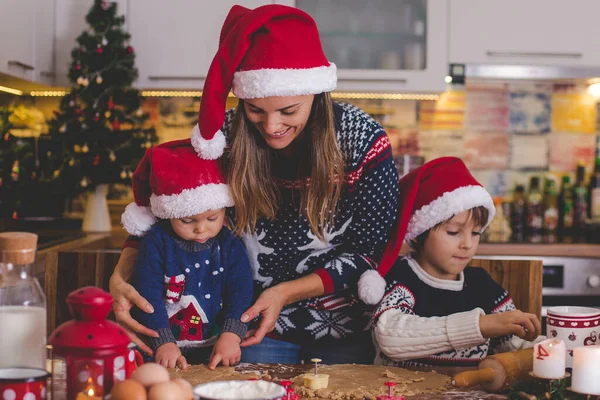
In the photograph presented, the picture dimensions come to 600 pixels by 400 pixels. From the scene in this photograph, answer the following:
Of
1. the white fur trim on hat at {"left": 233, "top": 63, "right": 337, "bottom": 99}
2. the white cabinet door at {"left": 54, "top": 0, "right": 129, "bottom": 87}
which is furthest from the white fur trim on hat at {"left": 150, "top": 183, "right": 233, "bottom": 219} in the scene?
the white cabinet door at {"left": 54, "top": 0, "right": 129, "bottom": 87}

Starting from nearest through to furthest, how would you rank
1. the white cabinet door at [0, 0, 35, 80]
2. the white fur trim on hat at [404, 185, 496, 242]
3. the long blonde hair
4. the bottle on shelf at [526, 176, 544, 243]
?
the long blonde hair
the white fur trim on hat at [404, 185, 496, 242]
the white cabinet door at [0, 0, 35, 80]
the bottle on shelf at [526, 176, 544, 243]

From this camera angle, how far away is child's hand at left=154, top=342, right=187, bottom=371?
1323 mm

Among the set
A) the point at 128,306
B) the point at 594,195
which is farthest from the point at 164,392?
the point at 594,195

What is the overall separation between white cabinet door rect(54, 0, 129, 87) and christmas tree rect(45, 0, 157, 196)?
0.17 m

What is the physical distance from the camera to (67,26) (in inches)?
118

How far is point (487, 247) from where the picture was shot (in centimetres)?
271

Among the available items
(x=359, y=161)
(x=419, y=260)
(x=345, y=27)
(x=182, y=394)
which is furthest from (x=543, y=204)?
(x=182, y=394)

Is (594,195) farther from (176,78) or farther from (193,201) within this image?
(193,201)

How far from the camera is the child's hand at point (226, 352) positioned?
1.34 m

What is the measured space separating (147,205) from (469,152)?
1.98 metres

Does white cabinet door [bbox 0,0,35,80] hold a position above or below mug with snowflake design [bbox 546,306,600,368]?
above

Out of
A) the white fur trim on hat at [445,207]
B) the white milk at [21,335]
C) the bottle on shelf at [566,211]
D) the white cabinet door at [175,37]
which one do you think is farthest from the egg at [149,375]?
the bottle on shelf at [566,211]

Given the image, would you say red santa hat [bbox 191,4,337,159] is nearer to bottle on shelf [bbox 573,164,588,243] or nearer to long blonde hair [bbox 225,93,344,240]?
long blonde hair [bbox 225,93,344,240]

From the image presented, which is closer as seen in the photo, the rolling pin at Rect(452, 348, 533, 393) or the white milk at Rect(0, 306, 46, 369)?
the white milk at Rect(0, 306, 46, 369)
